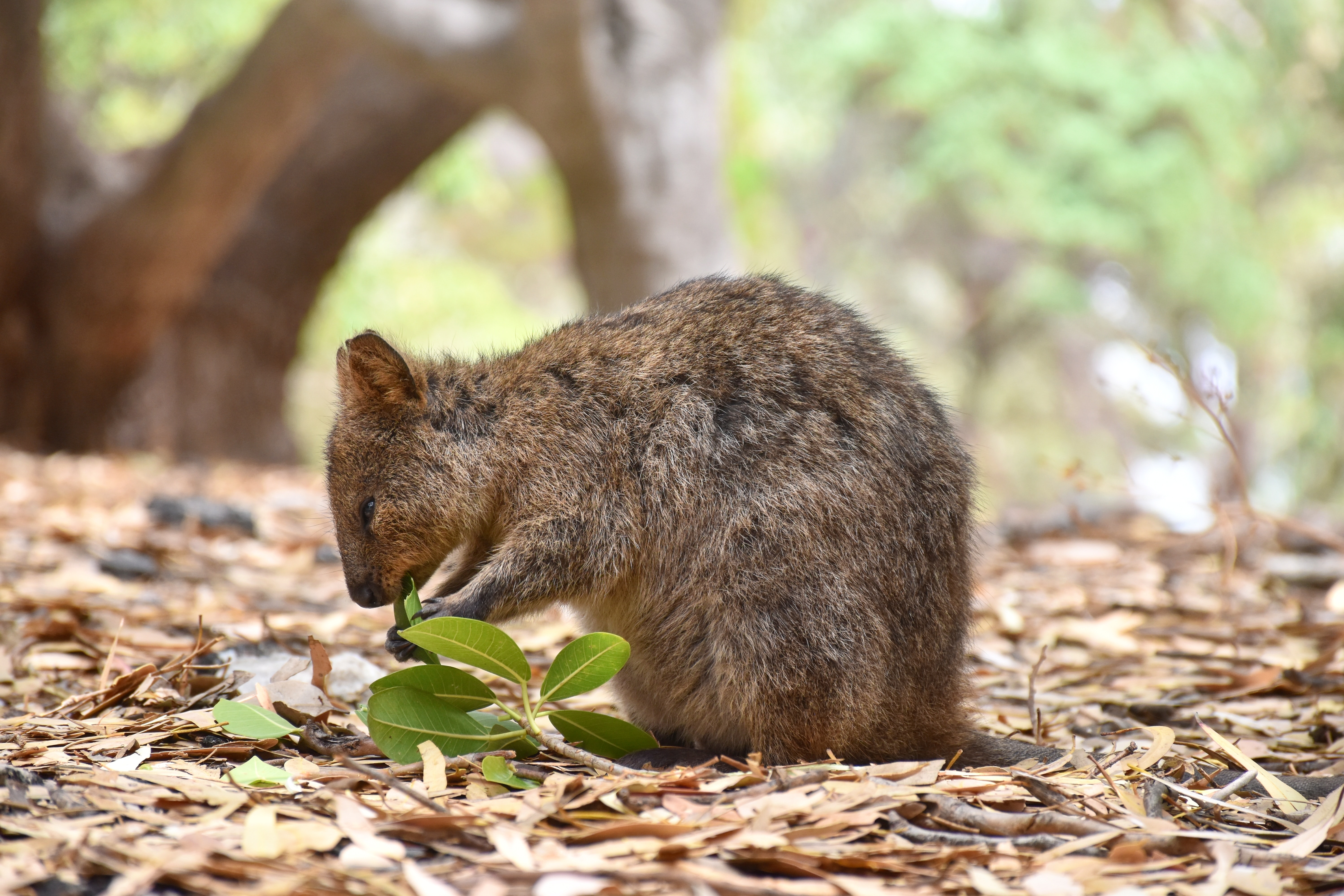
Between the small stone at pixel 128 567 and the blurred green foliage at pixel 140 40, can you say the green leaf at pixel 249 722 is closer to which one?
the small stone at pixel 128 567

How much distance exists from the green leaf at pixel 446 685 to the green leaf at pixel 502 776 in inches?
8.3

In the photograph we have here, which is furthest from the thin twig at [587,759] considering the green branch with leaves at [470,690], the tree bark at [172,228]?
the tree bark at [172,228]

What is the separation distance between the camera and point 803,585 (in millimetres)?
3049

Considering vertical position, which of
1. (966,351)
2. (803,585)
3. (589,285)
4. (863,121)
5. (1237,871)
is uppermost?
(863,121)

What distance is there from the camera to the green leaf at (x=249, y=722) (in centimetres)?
288

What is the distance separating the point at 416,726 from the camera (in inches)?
116

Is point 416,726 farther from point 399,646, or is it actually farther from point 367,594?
point 367,594

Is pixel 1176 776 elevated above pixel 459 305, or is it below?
below

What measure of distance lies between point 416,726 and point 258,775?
42 cm

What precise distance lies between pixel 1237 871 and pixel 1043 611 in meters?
3.18

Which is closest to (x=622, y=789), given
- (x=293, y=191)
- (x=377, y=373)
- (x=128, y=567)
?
(x=377, y=373)

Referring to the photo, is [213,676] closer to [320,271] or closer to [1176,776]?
[1176,776]

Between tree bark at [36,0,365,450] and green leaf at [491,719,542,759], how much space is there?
7.21 metres

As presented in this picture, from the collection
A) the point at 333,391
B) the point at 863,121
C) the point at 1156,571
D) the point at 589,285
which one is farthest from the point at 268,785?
the point at 863,121
